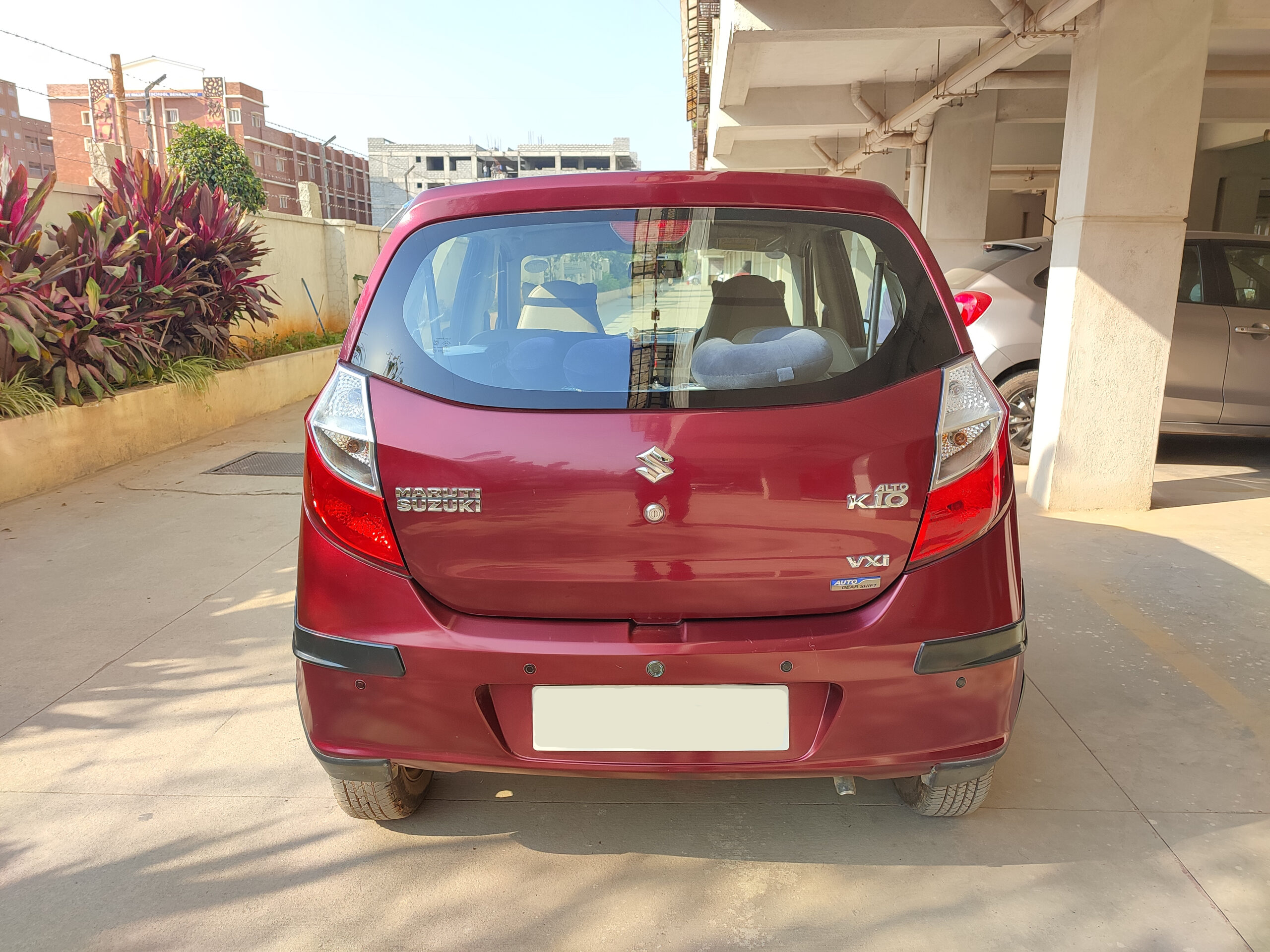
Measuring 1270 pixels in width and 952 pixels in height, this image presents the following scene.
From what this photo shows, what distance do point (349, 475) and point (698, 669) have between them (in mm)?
778

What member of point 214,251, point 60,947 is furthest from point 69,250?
point 60,947

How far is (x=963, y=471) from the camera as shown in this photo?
1.85 metres

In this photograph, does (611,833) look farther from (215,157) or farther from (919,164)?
(215,157)

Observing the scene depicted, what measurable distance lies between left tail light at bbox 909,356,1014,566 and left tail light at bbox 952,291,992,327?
198 cm

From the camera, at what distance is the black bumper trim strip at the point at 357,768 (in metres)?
1.95

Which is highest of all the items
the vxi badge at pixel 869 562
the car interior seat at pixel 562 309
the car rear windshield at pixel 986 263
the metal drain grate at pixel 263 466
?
the car rear windshield at pixel 986 263

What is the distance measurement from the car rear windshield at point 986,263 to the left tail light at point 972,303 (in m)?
0.33

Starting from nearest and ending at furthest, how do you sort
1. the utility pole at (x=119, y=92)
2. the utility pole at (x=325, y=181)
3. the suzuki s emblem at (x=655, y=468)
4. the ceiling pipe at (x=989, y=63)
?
the suzuki s emblem at (x=655, y=468), the ceiling pipe at (x=989, y=63), the utility pole at (x=119, y=92), the utility pole at (x=325, y=181)

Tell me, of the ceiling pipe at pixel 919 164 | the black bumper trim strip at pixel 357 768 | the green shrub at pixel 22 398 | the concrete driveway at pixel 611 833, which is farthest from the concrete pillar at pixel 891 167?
the black bumper trim strip at pixel 357 768

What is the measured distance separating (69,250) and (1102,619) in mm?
6946

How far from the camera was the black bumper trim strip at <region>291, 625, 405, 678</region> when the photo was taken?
183cm

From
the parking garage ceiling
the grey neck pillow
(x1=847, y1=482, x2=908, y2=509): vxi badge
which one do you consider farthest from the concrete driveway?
the parking garage ceiling

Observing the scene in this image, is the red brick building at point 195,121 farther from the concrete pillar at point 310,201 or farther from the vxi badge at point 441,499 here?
the vxi badge at point 441,499

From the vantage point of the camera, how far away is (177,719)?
2914 mm
